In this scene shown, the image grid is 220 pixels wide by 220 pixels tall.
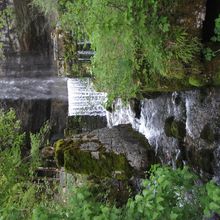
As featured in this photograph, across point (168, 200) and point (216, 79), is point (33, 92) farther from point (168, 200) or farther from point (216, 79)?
point (168, 200)

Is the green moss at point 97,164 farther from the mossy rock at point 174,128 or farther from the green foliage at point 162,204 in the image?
the green foliage at point 162,204

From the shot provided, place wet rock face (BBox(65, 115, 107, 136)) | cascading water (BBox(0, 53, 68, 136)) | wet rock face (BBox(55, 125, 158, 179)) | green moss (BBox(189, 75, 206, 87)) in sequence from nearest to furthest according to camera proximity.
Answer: green moss (BBox(189, 75, 206, 87)) → wet rock face (BBox(55, 125, 158, 179)) → wet rock face (BBox(65, 115, 107, 136)) → cascading water (BBox(0, 53, 68, 136))

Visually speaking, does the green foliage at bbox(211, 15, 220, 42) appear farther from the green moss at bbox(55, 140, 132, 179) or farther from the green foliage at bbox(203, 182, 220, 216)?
the green moss at bbox(55, 140, 132, 179)

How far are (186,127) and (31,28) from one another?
552 cm

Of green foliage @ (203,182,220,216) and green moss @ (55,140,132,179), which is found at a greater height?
green foliage @ (203,182,220,216)

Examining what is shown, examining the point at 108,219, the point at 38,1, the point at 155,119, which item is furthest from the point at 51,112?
the point at 108,219

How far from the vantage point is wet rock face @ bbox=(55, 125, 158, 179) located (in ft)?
21.1

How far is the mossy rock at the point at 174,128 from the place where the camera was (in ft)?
19.2

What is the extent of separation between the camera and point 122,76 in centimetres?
516

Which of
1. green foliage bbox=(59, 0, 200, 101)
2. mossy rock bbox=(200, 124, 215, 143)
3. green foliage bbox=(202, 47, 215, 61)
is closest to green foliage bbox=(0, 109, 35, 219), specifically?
green foliage bbox=(59, 0, 200, 101)

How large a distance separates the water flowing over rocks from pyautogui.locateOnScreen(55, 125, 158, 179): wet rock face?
26cm

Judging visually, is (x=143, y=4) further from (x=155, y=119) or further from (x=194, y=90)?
(x=155, y=119)

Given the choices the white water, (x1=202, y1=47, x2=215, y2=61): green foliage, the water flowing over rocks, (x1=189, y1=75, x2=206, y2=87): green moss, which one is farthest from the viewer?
the white water

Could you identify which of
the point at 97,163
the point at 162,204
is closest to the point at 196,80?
the point at 162,204
